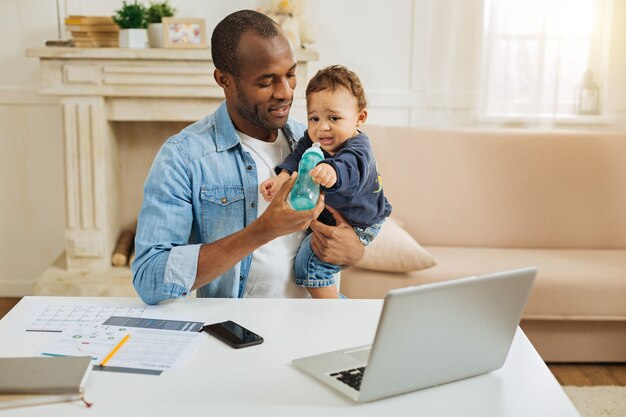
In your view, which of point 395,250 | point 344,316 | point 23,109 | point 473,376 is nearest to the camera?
point 473,376


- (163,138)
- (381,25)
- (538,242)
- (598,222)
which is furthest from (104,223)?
(598,222)

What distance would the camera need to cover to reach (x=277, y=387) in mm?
1240

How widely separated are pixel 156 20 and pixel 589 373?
2.36 m

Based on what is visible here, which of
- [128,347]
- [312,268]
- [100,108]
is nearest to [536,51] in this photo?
[100,108]

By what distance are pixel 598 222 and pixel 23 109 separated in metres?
2.75

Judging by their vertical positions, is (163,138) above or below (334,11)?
below

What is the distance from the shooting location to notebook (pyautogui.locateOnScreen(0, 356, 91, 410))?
116 centimetres

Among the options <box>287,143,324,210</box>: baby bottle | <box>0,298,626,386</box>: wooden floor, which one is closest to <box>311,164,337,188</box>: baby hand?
<box>287,143,324,210</box>: baby bottle

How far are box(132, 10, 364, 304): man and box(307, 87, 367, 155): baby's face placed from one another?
7 cm

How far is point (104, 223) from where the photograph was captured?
347 centimetres

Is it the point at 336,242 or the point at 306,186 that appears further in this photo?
the point at 336,242

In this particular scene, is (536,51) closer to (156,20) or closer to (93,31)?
(156,20)

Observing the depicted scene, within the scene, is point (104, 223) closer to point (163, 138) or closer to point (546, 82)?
point (163, 138)

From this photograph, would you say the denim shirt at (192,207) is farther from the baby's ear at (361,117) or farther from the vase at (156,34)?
the vase at (156,34)
